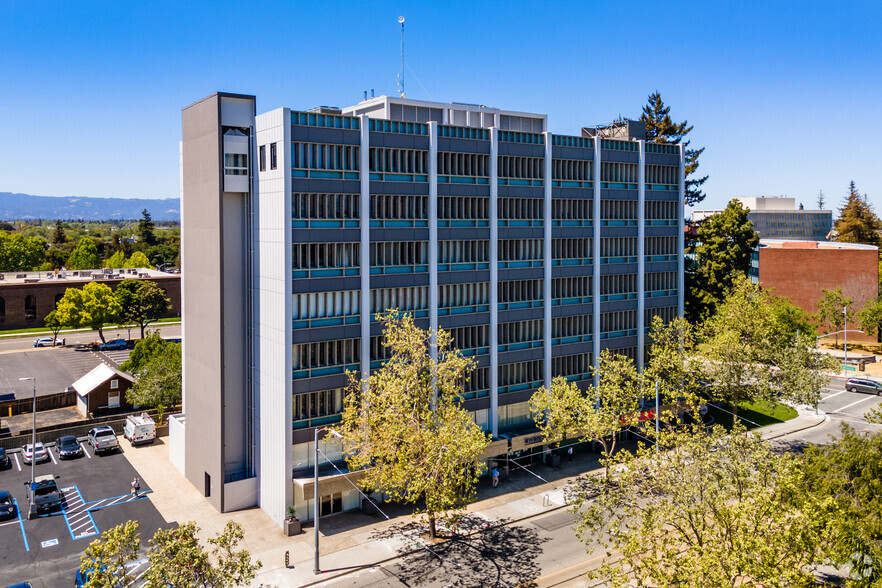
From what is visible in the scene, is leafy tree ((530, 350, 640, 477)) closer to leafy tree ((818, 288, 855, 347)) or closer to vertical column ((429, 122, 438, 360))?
vertical column ((429, 122, 438, 360))

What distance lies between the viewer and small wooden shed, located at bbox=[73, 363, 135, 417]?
66.9 m

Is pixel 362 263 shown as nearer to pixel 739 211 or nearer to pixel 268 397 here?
pixel 268 397

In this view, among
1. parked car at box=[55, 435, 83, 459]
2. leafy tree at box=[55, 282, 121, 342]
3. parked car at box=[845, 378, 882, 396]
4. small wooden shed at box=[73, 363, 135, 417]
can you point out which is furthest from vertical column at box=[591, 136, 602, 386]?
leafy tree at box=[55, 282, 121, 342]

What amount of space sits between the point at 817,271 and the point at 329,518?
8774cm

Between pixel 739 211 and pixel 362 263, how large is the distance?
47097mm

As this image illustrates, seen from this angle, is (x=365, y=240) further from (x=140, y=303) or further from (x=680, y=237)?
(x=140, y=303)

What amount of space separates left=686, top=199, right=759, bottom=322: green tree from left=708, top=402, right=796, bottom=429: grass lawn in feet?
32.9

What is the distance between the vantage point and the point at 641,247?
59.4m

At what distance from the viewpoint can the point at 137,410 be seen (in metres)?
68.8

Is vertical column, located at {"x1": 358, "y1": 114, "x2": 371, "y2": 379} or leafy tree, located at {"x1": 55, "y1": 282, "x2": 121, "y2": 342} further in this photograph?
leafy tree, located at {"x1": 55, "y1": 282, "x2": 121, "y2": 342}

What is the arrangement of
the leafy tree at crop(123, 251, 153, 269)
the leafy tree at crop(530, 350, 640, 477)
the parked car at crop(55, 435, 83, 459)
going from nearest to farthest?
the leafy tree at crop(530, 350, 640, 477)
the parked car at crop(55, 435, 83, 459)
the leafy tree at crop(123, 251, 153, 269)

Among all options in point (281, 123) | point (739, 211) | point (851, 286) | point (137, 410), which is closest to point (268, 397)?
point (281, 123)

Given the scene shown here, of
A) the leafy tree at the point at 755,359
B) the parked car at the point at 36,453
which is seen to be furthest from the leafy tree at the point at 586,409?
the parked car at the point at 36,453

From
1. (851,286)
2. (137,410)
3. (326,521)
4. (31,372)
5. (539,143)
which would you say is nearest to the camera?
(326,521)
